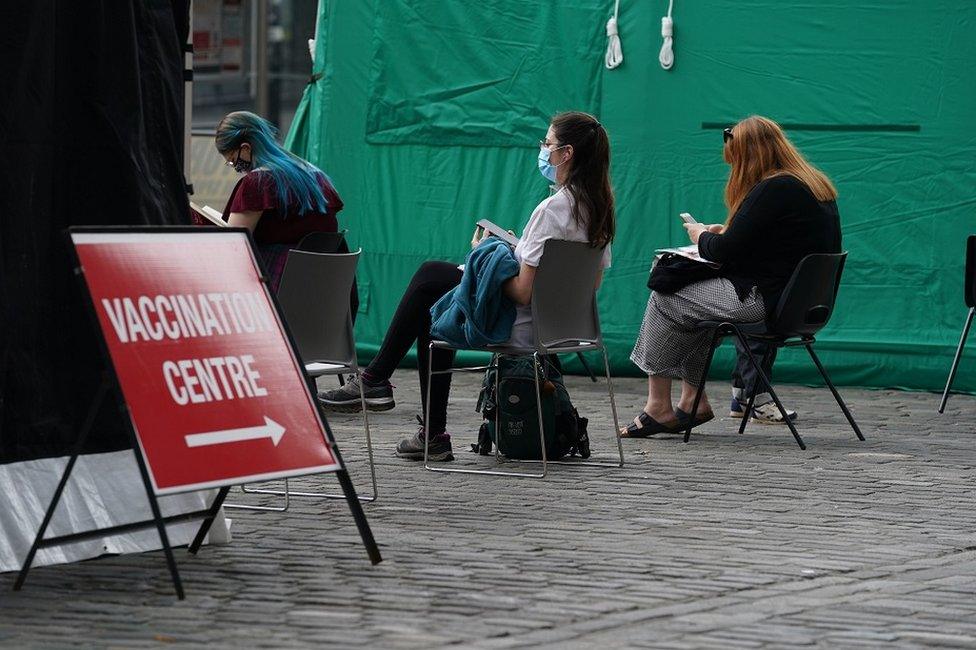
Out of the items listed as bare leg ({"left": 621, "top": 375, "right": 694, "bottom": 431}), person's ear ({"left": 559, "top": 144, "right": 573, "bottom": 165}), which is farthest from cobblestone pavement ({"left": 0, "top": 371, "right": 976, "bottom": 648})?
person's ear ({"left": 559, "top": 144, "right": 573, "bottom": 165})

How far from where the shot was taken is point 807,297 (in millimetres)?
8703

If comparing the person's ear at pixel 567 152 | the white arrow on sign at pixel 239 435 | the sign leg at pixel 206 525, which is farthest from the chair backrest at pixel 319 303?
the white arrow on sign at pixel 239 435

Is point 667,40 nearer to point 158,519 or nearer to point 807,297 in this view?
point 807,297

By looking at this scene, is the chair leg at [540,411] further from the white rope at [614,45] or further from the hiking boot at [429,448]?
the white rope at [614,45]

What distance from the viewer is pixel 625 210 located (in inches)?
459

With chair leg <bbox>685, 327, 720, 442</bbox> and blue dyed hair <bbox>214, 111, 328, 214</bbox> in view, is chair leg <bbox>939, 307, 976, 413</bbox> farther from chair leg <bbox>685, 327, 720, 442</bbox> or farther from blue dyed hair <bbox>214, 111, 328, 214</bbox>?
blue dyed hair <bbox>214, 111, 328, 214</bbox>

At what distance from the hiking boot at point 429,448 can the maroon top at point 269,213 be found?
1692 millimetres

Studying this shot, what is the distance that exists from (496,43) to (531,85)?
388 mm

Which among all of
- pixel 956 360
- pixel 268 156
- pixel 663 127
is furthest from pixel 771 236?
pixel 663 127

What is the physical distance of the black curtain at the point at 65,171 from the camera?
5.44 m

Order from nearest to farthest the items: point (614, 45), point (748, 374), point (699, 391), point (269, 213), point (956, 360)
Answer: point (699, 391)
point (269, 213)
point (748, 374)
point (956, 360)
point (614, 45)

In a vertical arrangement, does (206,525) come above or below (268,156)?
below

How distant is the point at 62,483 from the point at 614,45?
23.8 feet

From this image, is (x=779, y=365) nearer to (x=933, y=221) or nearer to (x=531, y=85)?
(x=933, y=221)
